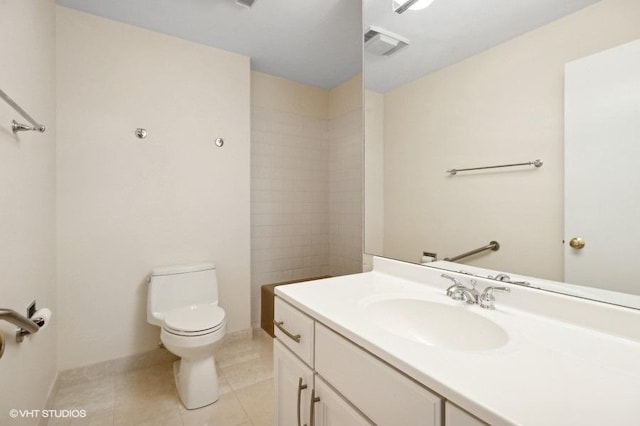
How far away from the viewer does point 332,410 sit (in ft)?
2.67

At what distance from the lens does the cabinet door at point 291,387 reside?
937 mm

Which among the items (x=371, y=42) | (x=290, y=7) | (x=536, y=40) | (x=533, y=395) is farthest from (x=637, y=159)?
(x=290, y=7)

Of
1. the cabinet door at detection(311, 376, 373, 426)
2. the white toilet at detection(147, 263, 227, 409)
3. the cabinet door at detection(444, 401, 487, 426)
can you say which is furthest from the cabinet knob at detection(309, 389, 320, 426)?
the white toilet at detection(147, 263, 227, 409)

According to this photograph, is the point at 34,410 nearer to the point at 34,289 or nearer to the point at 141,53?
the point at 34,289

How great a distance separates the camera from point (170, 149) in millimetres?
2109

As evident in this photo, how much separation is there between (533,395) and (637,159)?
0.70 metres

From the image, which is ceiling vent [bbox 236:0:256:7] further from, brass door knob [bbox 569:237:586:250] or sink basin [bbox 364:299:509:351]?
brass door knob [bbox 569:237:586:250]

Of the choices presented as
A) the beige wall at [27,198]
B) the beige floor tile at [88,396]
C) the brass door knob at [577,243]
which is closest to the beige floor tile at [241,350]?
the beige floor tile at [88,396]

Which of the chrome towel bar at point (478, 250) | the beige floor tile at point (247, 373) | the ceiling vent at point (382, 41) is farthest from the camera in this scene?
the beige floor tile at point (247, 373)

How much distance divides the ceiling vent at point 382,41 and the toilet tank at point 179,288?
72.4 inches

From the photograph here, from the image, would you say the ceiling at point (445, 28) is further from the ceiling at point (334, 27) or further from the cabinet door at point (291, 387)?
the cabinet door at point (291, 387)

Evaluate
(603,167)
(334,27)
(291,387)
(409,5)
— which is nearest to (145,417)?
(291,387)

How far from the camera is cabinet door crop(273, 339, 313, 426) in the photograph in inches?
36.9

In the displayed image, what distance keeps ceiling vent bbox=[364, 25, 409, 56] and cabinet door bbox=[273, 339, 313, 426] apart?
1.54 m
